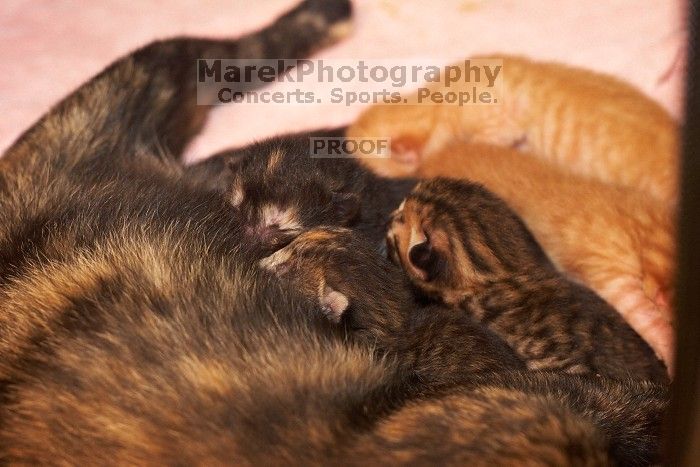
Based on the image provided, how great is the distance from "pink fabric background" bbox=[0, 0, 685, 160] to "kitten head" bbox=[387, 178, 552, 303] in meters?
0.82

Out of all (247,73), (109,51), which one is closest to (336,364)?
(247,73)

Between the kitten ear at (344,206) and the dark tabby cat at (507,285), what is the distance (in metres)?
0.10

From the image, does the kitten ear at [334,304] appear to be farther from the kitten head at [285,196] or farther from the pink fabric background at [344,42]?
the pink fabric background at [344,42]

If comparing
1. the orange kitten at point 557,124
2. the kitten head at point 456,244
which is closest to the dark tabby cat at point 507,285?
the kitten head at point 456,244

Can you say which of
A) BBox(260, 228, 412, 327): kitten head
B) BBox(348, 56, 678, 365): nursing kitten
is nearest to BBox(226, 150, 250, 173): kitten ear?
BBox(260, 228, 412, 327): kitten head

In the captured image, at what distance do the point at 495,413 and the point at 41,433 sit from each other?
2.16 ft

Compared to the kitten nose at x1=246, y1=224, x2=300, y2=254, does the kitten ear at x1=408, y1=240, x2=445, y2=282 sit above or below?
below

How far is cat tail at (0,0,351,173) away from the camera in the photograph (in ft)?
6.33

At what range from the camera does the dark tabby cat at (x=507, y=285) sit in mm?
1694

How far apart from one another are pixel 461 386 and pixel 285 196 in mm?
724

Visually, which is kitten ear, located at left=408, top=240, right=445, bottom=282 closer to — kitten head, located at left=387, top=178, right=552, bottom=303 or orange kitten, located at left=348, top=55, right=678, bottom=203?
kitten head, located at left=387, top=178, right=552, bottom=303

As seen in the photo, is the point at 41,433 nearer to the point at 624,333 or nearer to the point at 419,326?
the point at 419,326

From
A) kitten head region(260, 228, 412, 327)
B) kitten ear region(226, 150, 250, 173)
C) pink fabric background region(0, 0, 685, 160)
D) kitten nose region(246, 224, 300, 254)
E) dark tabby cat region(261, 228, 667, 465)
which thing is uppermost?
pink fabric background region(0, 0, 685, 160)

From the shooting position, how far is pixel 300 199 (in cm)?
186
